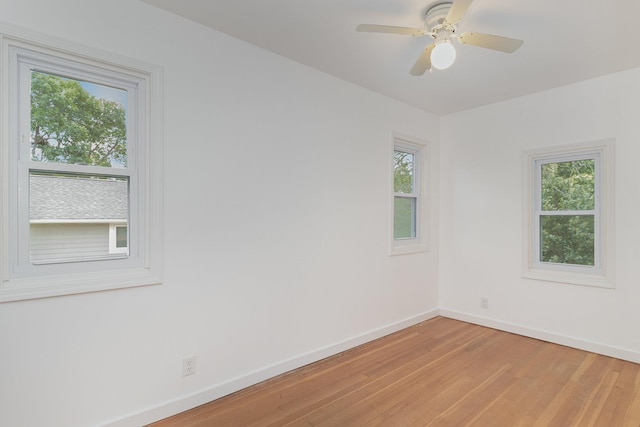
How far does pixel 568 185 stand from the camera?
3412 millimetres

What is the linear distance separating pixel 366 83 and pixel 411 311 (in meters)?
2.70

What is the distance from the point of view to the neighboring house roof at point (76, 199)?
180 centimetres

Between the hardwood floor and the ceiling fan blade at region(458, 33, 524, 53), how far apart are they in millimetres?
2384

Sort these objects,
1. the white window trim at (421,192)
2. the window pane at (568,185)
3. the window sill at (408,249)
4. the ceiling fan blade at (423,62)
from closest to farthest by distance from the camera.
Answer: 1. the ceiling fan blade at (423,62)
2. the window pane at (568,185)
3. the window sill at (408,249)
4. the white window trim at (421,192)

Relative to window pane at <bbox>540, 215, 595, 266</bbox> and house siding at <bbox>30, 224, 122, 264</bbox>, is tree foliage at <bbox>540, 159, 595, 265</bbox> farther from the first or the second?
house siding at <bbox>30, 224, 122, 264</bbox>

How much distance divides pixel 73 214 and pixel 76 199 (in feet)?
0.30

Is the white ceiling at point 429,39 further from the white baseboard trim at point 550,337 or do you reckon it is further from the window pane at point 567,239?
the white baseboard trim at point 550,337

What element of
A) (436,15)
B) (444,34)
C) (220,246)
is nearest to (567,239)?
(444,34)

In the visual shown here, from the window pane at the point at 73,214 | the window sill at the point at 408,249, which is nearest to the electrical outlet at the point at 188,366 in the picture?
the window pane at the point at 73,214

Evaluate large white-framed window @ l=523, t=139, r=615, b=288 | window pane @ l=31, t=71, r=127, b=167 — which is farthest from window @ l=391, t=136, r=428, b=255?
window pane @ l=31, t=71, r=127, b=167

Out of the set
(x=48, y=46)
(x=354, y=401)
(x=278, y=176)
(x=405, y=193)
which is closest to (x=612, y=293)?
(x=405, y=193)

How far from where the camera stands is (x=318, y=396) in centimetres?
236

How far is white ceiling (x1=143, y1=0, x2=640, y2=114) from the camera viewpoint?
6.81 feet

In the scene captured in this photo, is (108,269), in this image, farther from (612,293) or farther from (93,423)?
(612,293)
